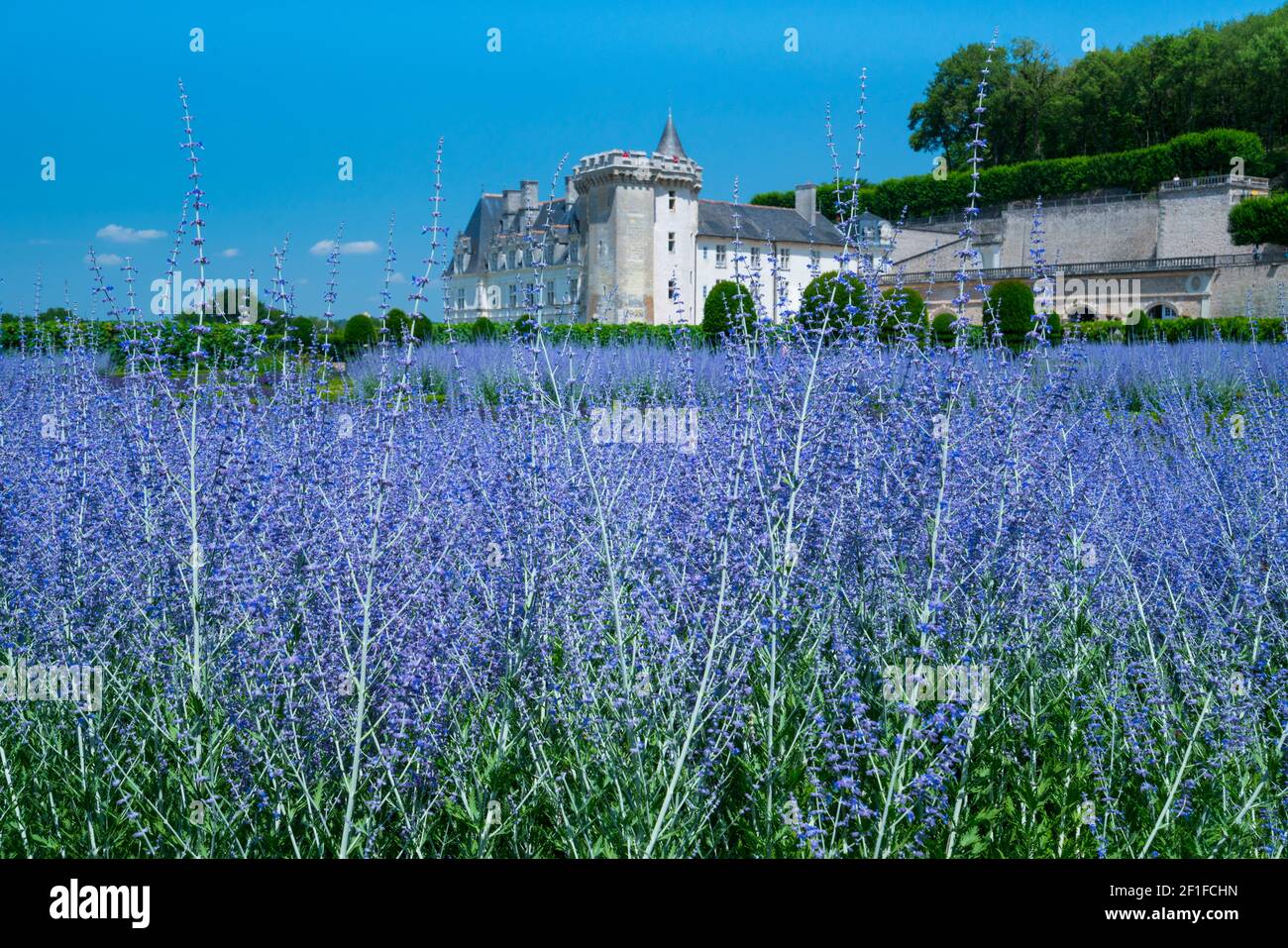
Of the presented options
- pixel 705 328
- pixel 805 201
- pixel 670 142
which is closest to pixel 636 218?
pixel 670 142

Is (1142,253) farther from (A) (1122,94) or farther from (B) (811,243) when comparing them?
(B) (811,243)

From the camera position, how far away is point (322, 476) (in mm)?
3555

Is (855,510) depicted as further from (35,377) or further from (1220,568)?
(35,377)

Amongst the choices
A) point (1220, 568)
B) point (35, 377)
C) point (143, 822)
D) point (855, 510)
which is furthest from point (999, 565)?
point (35, 377)

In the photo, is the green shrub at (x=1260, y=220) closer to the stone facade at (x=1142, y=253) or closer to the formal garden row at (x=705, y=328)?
the stone facade at (x=1142, y=253)

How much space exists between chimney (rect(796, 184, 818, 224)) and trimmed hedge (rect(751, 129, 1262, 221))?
3333 mm

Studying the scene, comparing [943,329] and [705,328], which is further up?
[705,328]

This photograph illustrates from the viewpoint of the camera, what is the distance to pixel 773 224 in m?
52.2

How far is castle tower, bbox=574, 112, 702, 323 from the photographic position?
44.9 meters

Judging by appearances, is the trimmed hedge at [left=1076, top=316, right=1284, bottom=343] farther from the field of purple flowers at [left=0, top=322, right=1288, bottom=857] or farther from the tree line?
the tree line

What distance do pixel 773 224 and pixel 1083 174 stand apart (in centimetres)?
1708

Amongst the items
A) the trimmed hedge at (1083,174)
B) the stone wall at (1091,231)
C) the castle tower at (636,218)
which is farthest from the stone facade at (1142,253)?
the castle tower at (636,218)
